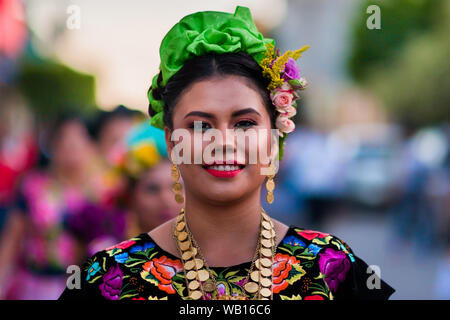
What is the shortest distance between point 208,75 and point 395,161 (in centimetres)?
1545

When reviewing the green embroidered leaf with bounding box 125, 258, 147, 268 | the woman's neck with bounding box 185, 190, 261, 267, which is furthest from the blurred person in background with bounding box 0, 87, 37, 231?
the woman's neck with bounding box 185, 190, 261, 267

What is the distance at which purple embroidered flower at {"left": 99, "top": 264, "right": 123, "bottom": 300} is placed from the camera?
2.84 m

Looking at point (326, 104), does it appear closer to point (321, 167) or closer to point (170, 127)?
point (321, 167)

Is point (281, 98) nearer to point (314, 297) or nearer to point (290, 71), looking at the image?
point (290, 71)

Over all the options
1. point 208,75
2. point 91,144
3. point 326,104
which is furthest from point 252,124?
point 326,104

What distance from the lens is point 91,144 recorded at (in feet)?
24.2

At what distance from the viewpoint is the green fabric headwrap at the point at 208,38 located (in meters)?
2.87

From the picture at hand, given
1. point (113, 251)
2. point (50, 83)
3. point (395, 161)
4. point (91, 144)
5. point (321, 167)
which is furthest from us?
point (50, 83)

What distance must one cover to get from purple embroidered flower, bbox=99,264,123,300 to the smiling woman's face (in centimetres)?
47

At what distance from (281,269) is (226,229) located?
284 mm

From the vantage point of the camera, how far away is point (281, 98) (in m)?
2.91

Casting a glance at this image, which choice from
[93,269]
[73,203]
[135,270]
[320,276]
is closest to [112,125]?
[73,203]

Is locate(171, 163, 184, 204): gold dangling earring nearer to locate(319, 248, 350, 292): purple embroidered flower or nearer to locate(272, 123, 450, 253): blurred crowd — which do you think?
locate(319, 248, 350, 292): purple embroidered flower

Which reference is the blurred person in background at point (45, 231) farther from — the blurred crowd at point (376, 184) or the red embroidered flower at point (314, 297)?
the blurred crowd at point (376, 184)
